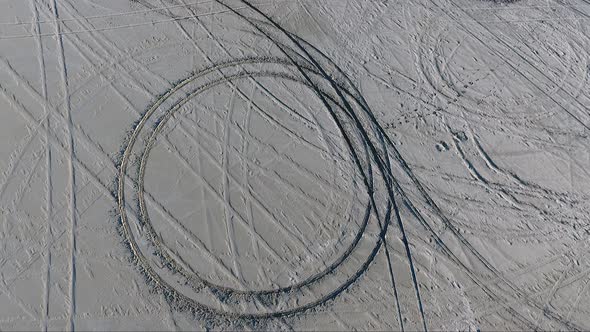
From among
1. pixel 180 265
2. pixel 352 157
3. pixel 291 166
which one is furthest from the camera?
pixel 352 157

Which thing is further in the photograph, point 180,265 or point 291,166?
point 291,166

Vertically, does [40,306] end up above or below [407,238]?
above

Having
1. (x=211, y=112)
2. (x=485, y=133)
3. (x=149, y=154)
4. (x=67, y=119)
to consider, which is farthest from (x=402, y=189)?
(x=67, y=119)

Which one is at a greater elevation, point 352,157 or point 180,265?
point 180,265

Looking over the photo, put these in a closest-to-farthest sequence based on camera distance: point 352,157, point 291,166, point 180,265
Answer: point 180,265 < point 291,166 < point 352,157

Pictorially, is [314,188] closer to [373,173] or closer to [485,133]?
[373,173]

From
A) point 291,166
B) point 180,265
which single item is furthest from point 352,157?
point 180,265

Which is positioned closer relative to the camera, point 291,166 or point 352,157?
point 291,166

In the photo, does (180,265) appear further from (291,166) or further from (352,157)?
(352,157)
